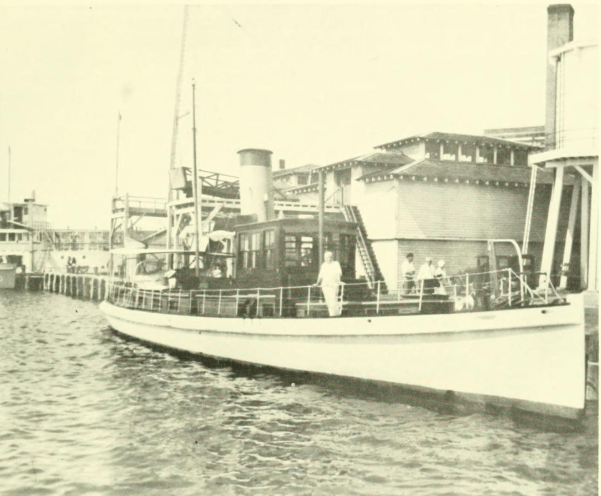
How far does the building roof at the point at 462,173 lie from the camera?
21.0m

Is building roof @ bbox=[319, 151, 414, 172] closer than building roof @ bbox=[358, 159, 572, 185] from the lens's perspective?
No

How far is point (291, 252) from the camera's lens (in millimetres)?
14266

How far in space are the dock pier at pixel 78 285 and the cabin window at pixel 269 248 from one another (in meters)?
27.3

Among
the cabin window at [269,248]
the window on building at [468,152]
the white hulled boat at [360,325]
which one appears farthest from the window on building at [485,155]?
the cabin window at [269,248]

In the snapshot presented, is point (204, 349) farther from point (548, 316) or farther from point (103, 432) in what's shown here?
point (548, 316)

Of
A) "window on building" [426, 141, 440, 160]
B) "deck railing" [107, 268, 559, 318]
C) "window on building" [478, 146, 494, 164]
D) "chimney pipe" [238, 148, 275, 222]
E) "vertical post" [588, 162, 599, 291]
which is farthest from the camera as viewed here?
"window on building" [478, 146, 494, 164]

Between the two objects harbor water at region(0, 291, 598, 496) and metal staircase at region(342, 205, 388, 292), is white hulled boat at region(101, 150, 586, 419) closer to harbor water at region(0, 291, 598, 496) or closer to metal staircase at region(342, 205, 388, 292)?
harbor water at region(0, 291, 598, 496)

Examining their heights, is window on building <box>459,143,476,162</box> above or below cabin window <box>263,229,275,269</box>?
above

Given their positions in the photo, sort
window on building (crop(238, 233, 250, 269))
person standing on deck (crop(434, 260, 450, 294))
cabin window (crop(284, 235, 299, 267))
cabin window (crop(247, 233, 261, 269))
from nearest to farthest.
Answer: person standing on deck (crop(434, 260, 450, 294)), cabin window (crop(284, 235, 299, 267)), cabin window (crop(247, 233, 261, 269)), window on building (crop(238, 233, 250, 269))

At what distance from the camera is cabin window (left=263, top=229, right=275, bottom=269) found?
14.4 meters

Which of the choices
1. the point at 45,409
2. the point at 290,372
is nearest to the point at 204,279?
the point at 290,372

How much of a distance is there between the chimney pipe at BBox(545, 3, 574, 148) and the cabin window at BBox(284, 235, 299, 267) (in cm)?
970

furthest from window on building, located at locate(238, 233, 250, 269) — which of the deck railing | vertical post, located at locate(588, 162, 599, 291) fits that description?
vertical post, located at locate(588, 162, 599, 291)

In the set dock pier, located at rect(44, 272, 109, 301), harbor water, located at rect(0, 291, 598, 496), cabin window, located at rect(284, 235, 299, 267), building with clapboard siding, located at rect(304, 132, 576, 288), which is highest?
building with clapboard siding, located at rect(304, 132, 576, 288)
